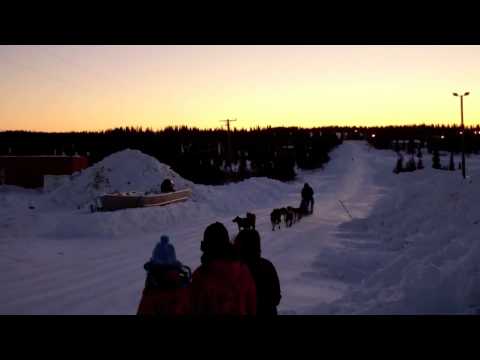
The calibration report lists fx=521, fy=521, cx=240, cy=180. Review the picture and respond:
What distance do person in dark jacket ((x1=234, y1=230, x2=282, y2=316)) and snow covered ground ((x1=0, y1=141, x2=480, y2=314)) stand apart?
273 centimetres

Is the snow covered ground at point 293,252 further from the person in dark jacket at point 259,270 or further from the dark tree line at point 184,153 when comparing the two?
the dark tree line at point 184,153

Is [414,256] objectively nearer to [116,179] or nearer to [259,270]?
[259,270]

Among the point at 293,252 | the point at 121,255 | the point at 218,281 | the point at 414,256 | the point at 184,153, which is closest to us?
the point at 218,281

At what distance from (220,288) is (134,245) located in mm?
12262

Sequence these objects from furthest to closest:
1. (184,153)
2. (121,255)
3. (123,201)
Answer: (184,153), (123,201), (121,255)

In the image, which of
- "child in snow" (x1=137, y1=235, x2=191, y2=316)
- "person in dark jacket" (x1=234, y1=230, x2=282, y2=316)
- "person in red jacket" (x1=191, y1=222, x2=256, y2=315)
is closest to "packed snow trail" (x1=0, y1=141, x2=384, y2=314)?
"person in dark jacket" (x1=234, y1=230, x2=282, y2=316)

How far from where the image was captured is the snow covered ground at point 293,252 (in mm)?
7691

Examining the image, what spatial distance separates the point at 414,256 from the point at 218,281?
7.94 metres

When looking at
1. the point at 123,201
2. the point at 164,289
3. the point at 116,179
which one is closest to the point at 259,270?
the point at 164,289

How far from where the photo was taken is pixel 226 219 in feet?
70.0

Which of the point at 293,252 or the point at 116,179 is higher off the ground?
the point at 116,179

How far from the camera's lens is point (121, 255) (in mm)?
13859
